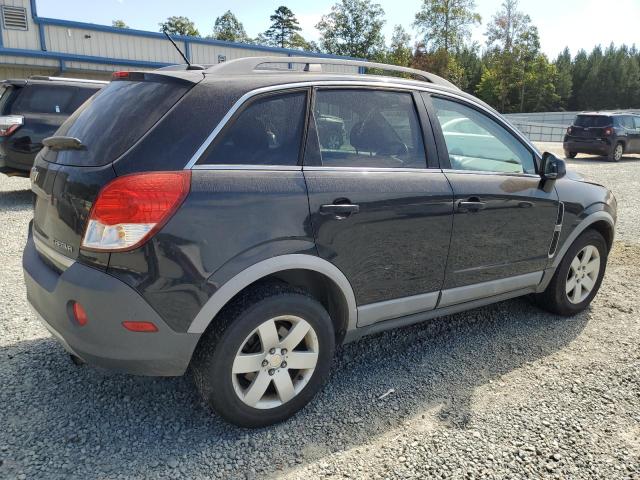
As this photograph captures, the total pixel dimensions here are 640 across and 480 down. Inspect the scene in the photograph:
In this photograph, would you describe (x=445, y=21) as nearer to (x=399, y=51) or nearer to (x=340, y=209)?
(x=399, y=51)

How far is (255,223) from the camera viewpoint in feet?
7.82

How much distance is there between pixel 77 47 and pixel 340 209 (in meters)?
21.4

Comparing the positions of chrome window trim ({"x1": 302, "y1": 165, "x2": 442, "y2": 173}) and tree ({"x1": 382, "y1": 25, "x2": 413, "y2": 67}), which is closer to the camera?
chrome window trim ({"x1": 302, "y1": 165, "x2": 442, "y2": 173})

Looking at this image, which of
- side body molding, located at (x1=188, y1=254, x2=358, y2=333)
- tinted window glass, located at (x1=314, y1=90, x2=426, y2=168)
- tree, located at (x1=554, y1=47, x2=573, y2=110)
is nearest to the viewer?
side body molding, located at (x1=188, y1=254, x2=358, y2=333)

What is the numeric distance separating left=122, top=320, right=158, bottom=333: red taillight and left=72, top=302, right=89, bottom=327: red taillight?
0.18 meters

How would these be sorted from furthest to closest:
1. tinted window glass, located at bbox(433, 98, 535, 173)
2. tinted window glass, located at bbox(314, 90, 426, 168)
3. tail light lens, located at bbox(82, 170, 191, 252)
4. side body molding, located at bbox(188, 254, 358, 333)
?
tinted window glass, located at bbox(433, 98, 535, 173)
tinted window glass, located at bbox(314, 90, 426, 168)
side body molding, located at bbox(188, 254, 358, 333)
tail light lens, located at bbox(82, 170, 191, 252)

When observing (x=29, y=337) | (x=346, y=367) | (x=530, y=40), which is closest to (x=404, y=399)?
(x=346, y=367)

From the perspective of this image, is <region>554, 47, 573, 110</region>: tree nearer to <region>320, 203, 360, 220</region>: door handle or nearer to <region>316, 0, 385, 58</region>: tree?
<region>316, 0, 385, 58</region>: tree

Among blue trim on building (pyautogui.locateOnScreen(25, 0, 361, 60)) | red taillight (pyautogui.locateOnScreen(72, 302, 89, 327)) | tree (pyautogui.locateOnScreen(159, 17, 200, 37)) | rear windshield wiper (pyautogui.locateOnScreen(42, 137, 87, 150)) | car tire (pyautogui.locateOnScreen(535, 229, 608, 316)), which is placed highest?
tree (pyautogui.locateOnScreen(159, 17, 200, 37))

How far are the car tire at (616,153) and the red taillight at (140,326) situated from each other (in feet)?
63.7

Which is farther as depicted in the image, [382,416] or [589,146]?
[589,146]

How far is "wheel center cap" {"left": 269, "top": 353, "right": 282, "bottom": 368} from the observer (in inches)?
101

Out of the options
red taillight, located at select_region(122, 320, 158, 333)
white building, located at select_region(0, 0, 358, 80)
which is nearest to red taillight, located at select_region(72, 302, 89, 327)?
red taillight, located at select_region(122, 320, 158, 333)

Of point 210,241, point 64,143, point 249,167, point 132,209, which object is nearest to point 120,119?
point 64,143
